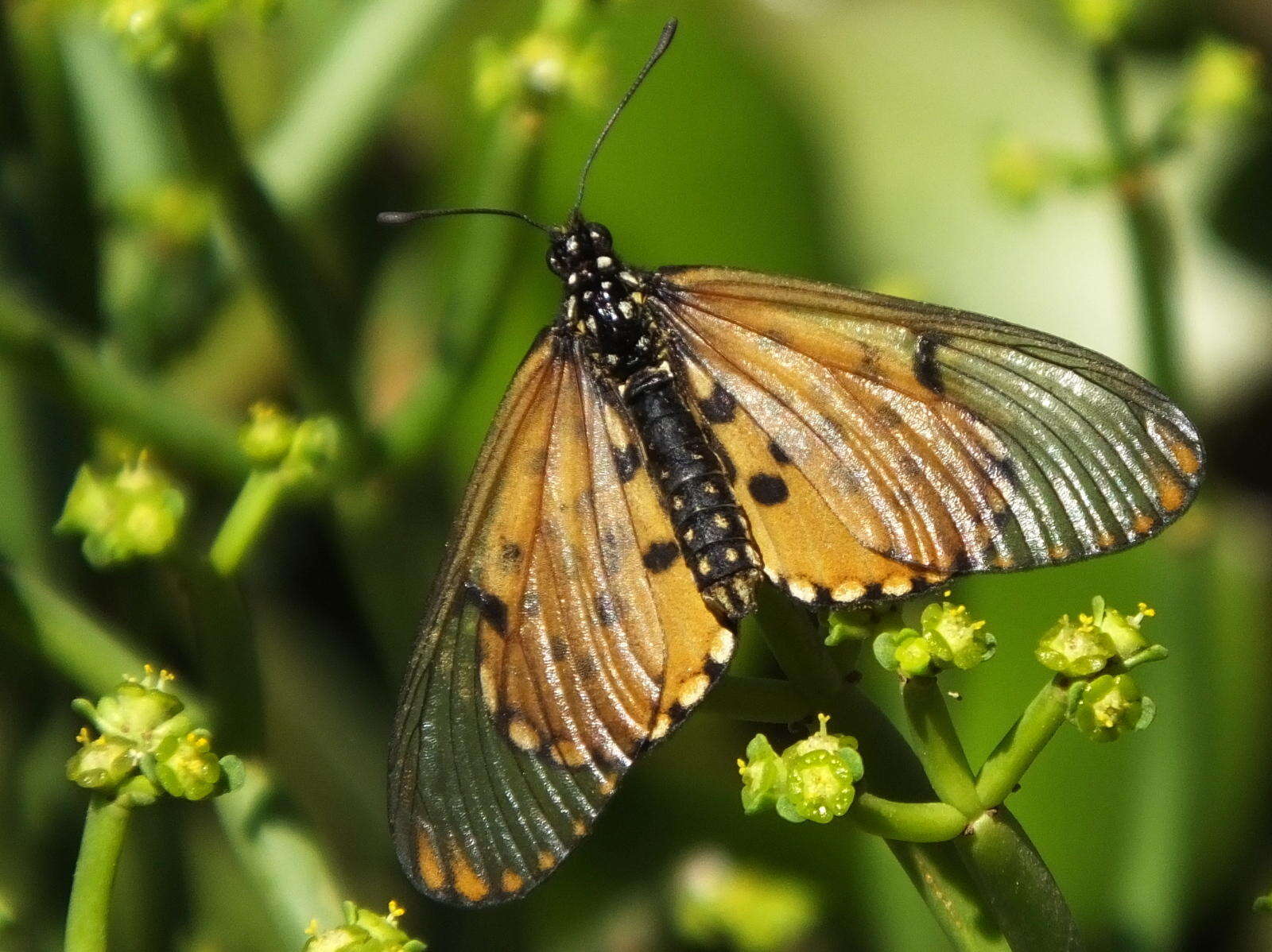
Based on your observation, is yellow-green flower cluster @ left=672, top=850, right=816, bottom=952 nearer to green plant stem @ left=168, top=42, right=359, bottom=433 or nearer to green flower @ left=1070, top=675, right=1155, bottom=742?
green plant stem @ left=168, top=42, right=359, bottom=433

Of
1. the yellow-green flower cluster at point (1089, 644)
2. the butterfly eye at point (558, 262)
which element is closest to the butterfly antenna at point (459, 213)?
the butterfly eye at point (558, 262)

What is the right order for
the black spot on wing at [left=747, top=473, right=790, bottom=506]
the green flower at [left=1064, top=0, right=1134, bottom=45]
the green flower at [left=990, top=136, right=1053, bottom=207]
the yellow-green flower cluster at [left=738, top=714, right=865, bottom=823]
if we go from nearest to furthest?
the yellow-green flower cluster at [left=738, top=714, right=865, bottom=823], the black spot on wing at [left=747, top=473, right=790, bottom=506], the green flower at [left=1064, top=0, right=1134, bottom=45], the green flower at [left=990, top=136, right=1053, bottom=207]

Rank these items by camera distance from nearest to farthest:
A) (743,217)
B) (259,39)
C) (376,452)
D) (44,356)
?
1. (44,356)
2. (376,452)
3. (743,217)
4. (259,39)

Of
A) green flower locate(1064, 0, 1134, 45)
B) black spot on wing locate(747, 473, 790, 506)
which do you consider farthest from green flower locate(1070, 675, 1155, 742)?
green flower locate(1064, 0, 1134, 45)

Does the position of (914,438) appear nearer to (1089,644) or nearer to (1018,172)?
(1089,644)

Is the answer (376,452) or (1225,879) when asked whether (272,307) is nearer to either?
→ (376,452)

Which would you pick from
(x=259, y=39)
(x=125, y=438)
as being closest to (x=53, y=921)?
(x=125, y=438)
